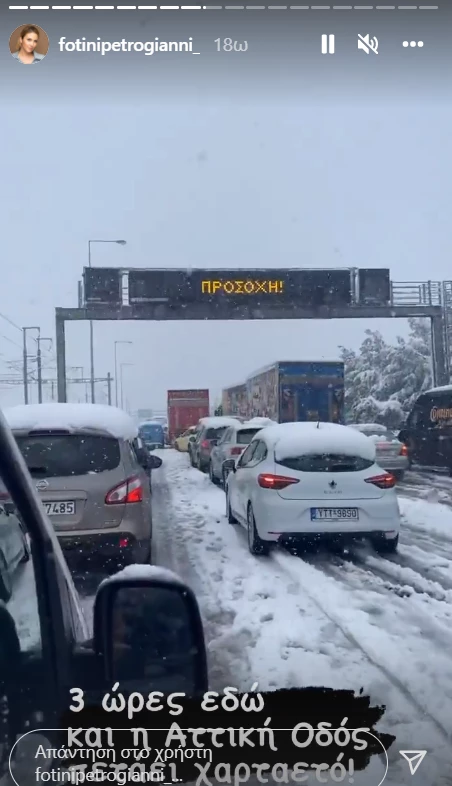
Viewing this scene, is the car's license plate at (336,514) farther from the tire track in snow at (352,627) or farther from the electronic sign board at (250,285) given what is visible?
the electronic sign board at (250,285)

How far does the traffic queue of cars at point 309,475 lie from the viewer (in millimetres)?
3571

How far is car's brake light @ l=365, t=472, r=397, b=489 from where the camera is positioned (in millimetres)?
3932

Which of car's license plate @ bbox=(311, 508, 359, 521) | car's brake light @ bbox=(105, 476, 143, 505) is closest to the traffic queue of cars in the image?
car's license plate @ bbox=(311, 508, 359, 521)

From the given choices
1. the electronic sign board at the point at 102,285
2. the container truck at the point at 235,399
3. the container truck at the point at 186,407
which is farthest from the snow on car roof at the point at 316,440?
the electronic sign board at the point at 102,285

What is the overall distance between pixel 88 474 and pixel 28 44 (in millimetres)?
1658

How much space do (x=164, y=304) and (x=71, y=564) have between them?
1173mm

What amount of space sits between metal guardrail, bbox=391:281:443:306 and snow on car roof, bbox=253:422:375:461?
724 millimetres

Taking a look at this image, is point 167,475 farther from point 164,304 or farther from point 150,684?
point 150,684

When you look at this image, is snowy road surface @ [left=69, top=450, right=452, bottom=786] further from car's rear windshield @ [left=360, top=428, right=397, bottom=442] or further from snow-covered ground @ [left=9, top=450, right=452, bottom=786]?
car's rear windshield @ [left=360, top=428, right=397, bottom=442]

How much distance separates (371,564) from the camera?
4.45 m

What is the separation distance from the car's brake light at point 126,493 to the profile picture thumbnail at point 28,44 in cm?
177

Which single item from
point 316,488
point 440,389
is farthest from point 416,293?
point 316,488

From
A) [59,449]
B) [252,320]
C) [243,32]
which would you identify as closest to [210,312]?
[252,320]

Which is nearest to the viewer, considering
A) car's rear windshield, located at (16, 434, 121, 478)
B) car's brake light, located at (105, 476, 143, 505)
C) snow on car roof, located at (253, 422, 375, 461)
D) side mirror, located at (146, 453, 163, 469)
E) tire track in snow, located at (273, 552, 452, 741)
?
tire track in snow, located at (273, 552, 452, 741)
